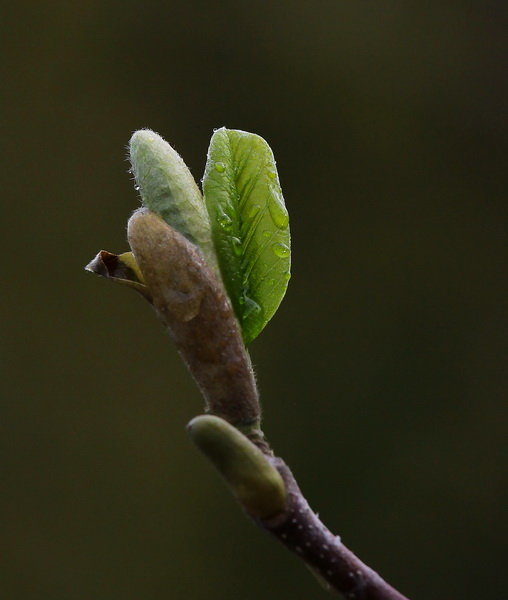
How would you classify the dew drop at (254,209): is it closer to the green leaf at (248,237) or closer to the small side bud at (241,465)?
the green leaf at (248,237)

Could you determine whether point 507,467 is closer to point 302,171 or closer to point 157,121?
point 302,171

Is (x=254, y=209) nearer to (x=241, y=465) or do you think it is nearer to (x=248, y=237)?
(x=248, y=237)

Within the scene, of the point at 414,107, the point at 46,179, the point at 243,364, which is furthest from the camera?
the point at 414,107

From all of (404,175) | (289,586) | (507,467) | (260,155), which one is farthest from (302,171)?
(260,155)

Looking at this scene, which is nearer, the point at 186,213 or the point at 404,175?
the point at 186,213

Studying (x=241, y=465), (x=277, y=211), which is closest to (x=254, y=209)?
(x=277, y=211)

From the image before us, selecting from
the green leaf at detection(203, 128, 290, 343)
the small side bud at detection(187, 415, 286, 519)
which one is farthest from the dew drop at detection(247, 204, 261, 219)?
the small side bud at detection(187, 415, 286, 519)
